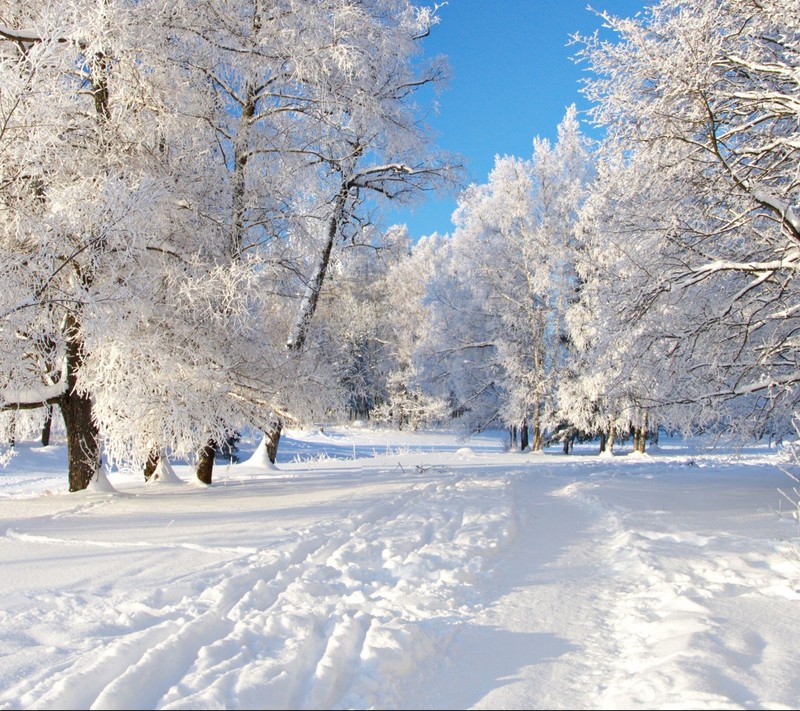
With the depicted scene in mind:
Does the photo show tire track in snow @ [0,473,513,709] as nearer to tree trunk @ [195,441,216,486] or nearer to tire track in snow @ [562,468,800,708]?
tire track in snow @ [562,468,800,708]

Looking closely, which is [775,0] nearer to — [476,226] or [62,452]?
[476,226]

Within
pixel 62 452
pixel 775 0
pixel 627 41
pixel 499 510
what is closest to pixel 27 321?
pixel 499 510

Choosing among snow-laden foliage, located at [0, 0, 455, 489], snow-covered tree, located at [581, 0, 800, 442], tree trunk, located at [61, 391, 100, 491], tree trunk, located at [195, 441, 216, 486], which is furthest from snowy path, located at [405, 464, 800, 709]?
tree trunk, located at [61, 391, 100, 491]

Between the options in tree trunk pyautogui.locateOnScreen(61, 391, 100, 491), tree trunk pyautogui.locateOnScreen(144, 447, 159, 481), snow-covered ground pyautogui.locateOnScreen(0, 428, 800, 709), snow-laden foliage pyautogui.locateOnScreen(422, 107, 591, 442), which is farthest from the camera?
snow-laden foliage pyautogui.locateOnScreen(422, 107, 591, 442)

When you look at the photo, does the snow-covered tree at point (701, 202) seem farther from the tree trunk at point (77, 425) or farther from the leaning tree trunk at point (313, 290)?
the tree trunk at point (77, 425)

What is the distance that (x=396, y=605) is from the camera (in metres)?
3.93

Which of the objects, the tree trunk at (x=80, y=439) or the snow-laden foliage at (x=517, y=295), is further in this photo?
the snow-laden foliage at (x=517, y=295)

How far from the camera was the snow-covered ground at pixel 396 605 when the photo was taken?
2.67 meters

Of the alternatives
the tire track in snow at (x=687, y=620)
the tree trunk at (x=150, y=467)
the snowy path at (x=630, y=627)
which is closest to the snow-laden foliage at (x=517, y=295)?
the tree trunk at (x=150, y=467)

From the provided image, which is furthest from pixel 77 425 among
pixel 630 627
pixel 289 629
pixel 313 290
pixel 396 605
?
pixel 630 627

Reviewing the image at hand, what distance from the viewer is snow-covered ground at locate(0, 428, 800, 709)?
8.77 feet

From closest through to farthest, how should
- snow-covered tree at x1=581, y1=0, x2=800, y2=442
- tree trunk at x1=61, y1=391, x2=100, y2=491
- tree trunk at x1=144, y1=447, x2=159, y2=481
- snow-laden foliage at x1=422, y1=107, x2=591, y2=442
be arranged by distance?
snow-covered tree at x1=581, y1=0, x2=800, y2=442
tree trunk at x1=61, y1=391, x2=100, y2=491
tree trunk at x1=144, y1=447, x2=159, y2=481
snow-laden foliage at x1=422, y1=107, x2=591, y2=442

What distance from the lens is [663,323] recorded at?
8477 millimetres

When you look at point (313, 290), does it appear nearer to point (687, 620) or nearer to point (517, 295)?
point (687, 620)
